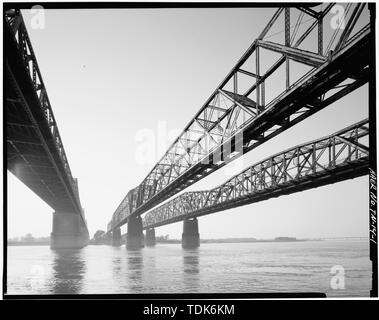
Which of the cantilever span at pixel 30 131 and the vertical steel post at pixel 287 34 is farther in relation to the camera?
the cantilever span at pixel 30 131

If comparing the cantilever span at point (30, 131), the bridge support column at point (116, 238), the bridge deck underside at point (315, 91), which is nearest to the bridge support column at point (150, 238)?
the bridge support column at point (116, 238)

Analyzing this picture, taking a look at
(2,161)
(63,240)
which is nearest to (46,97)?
(2,161)

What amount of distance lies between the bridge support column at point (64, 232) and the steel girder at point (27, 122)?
591 inches

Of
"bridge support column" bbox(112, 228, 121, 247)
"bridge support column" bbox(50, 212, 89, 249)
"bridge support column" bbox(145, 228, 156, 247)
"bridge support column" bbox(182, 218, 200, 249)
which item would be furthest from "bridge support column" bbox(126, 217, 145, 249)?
"bridge support column" bbox(145, 228, 156, 247)

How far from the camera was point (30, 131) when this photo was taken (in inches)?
1049

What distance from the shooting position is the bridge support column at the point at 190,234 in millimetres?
72762

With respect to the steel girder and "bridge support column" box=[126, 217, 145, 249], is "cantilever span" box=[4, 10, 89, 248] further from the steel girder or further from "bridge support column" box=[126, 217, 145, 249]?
"bridge support column" box=[126, 217, 145, 249]

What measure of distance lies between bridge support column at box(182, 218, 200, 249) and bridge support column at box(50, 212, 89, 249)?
2229cm

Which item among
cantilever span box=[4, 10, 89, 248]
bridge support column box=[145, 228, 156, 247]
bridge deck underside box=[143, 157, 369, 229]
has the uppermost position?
A: cantilever span box=[4, 10, 89, 248]

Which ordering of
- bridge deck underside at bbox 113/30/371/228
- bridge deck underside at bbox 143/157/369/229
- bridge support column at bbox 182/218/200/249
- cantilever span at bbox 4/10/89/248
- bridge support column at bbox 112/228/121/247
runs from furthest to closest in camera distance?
bridge support column at bbox 112/228/121/247 < bridge support column at bbox 182/218/200/249 < bridge deck underside at bbox 143/157/369/229 < cantilever span at bbox 4/10/89/248 < bridge deck underside at bbox 113/30/371/228

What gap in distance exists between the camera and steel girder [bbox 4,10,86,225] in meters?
14.6

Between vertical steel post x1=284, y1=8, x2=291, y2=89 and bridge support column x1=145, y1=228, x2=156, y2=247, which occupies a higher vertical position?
vertical steel post x1=284, y1=8, x2=291, y2=89

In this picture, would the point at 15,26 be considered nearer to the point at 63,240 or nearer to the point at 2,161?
the point at 2,161

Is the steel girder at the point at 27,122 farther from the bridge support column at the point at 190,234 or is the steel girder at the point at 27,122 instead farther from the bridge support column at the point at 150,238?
the bridge support column at the point at 150,238
